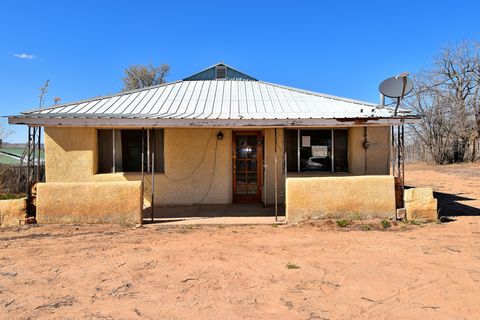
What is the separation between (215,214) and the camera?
8180 mm

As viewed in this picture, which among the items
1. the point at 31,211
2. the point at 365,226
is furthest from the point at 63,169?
the point at 365,226

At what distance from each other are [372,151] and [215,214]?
4.69m

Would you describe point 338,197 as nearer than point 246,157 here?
Yes

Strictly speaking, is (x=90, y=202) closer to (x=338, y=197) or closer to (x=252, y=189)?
(x=252, y=189)

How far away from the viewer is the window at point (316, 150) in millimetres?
9500

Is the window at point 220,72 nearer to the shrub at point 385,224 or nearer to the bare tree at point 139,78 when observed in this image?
the shrub at point 385,224

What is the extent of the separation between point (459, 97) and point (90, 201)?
26.3m

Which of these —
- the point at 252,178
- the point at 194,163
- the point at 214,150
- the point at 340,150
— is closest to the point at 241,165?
the point at 252,178

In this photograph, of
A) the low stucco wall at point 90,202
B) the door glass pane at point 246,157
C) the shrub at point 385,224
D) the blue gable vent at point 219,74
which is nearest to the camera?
the shrub at point 385,224

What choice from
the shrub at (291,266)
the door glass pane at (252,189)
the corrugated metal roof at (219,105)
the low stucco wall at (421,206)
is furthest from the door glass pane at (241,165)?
the shrub at (291,266)

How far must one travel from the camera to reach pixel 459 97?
2431cm

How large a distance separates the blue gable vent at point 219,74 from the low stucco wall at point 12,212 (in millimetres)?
7685

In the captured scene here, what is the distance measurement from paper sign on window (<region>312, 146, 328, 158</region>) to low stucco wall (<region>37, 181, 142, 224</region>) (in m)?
4.97

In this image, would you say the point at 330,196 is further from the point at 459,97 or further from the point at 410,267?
the point at 459,97
